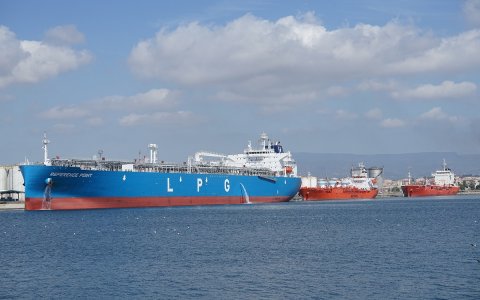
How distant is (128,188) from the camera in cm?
7056

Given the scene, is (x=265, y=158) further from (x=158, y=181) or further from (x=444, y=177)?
(x=444, y=177)

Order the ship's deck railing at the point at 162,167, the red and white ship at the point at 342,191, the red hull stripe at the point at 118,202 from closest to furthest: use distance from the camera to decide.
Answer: the red hull stripe at the point at 118,202, the ship's deck railing at the point at 162,167, the red and white ship at the point at 342,191

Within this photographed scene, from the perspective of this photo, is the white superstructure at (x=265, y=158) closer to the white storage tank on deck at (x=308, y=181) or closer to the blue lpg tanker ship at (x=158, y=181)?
the blue lpg tanker ship at (x=158, y=181)

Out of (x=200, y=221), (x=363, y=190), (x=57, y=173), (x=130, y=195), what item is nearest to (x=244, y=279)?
(x=200, y=221)

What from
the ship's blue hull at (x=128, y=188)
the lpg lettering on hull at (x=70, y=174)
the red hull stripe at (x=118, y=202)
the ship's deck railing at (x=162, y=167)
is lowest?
the red hull stripe at (x=118, y=202)

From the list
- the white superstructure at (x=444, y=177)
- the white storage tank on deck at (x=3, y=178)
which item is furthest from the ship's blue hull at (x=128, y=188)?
the white superstructure at (x=444, y=177)

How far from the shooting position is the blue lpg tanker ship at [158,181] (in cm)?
6481

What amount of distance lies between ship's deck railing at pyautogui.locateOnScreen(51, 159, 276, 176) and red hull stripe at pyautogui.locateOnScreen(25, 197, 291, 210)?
10.8 ft

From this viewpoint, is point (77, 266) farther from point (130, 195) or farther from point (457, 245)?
point (130, 195)

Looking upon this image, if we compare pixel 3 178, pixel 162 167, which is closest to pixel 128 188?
pixel 162 167

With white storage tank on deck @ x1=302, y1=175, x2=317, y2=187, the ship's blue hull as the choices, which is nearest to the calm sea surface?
the ship's blue hull

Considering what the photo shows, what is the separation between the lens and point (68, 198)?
65938 millimetres

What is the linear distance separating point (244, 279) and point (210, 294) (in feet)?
9.39

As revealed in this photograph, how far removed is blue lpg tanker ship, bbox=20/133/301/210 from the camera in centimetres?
6481
